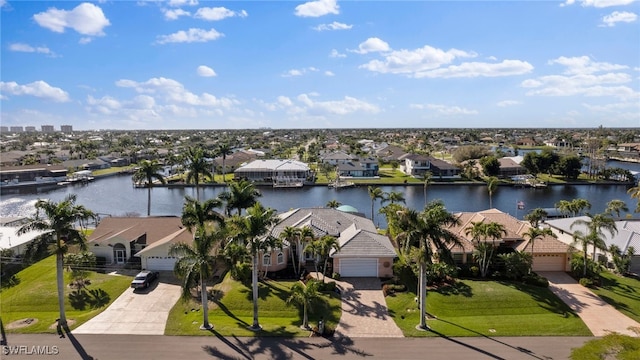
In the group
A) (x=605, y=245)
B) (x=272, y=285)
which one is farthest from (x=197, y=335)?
(x=605, y=245)

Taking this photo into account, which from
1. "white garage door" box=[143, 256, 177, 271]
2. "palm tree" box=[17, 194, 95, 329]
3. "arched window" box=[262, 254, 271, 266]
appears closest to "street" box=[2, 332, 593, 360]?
"palm tree" box=[17, 194, 95, 329]

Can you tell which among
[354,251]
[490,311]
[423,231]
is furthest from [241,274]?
[490,311]

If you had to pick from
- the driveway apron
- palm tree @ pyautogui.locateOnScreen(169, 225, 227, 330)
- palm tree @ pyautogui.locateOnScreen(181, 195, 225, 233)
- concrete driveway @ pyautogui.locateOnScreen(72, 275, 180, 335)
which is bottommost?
the driveway apron

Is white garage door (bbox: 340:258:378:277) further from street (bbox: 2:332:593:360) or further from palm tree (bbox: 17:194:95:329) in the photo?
palm tree (bbox: 17:194:95:329)

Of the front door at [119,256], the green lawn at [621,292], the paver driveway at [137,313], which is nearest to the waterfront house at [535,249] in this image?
the green lawn at [621,292]

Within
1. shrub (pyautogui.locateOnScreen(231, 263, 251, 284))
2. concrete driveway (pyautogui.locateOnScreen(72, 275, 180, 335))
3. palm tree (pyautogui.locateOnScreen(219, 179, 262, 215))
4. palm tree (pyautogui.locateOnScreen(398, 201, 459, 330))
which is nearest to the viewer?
palm tree (pyautogui.locateOnScreen(398, 201, 459, 330))

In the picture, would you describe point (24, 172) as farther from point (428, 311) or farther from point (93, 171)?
point (428, 311)
